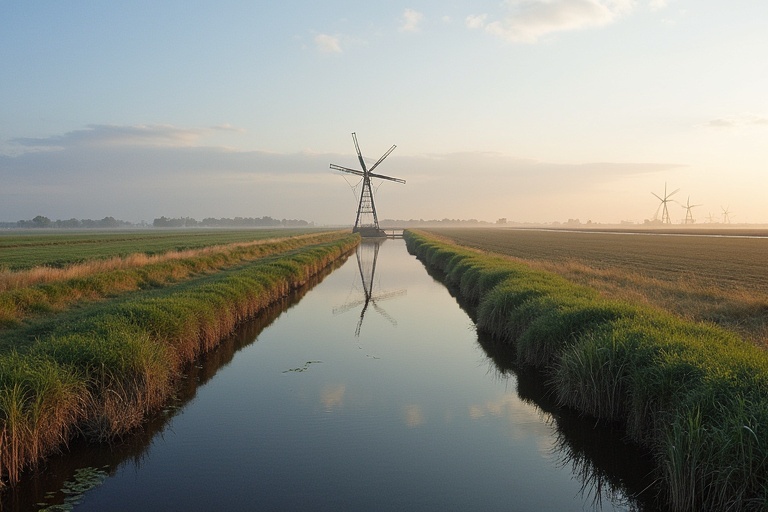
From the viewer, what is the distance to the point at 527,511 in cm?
637

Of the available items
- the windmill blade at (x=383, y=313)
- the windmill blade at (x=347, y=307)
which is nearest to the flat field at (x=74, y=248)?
the windmill blade at (x=347, y=307)

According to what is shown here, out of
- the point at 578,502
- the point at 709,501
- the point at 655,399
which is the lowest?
the point at 578,502

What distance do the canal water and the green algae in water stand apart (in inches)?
0.8

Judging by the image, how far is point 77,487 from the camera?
21.9 feet

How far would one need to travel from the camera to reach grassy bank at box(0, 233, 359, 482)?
6.77m

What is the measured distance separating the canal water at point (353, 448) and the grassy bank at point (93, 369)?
1.16 feet

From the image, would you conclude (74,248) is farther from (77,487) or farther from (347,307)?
(77,487)

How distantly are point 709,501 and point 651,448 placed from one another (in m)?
1.74

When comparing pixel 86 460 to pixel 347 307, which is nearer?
pixel 86 460

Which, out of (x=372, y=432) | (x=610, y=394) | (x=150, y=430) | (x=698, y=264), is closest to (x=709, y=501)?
(x=610, y=394)

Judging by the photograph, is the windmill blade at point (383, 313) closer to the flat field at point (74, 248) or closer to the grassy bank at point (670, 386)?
the grassy bank at point (670, 386)

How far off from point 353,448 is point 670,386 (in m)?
4.58

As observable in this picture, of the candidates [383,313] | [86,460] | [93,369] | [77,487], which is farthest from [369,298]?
[77,487]

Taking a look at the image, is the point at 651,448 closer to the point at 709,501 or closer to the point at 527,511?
the point at 709,501
